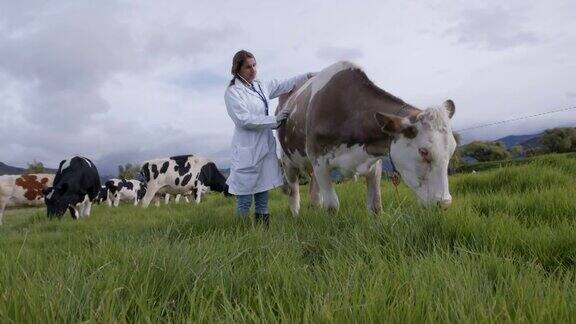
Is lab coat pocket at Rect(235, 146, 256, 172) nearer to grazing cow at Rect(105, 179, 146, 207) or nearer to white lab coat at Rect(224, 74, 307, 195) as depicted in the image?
white lab coat at Rect(224, 74, 307, 195)

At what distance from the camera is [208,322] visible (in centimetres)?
184

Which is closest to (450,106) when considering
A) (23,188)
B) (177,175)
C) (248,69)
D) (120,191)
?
(248,69)

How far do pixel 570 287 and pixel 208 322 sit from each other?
170 centimetres

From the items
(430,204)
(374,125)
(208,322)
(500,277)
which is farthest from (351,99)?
(208,322)

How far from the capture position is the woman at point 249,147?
210 inches

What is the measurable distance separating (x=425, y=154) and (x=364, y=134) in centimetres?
81

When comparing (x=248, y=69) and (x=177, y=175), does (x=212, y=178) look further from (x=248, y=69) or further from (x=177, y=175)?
(x=248, y=69)

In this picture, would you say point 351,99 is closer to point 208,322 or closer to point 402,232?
point 402,232

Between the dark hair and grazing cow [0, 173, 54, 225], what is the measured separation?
1409 centimetres

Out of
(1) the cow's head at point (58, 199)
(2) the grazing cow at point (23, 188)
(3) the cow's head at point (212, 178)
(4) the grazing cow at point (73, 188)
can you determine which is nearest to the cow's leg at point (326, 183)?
(4) the grazing cow at point (73, 188)

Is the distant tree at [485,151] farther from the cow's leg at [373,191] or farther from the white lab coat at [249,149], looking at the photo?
the white lab coat at [249,149]

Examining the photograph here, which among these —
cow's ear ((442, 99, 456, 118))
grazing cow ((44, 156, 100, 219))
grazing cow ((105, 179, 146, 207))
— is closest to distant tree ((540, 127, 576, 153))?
grazing cow ((105, 179, 146, 207))

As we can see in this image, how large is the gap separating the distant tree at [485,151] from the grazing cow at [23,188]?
70028mm

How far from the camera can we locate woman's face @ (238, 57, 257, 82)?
544cm
